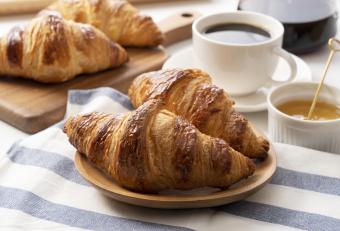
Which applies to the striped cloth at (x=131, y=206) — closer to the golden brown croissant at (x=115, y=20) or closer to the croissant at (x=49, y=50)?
the croissant at (x=49, y=50)

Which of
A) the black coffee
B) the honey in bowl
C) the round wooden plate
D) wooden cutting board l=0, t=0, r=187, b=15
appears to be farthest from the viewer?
wooden cutting board l=0, t=0, r=187, b=15

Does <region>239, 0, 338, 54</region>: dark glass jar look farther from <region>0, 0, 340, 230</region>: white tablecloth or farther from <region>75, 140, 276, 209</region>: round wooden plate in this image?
<region>75, 140, 276, 209</region>: round wooden plate

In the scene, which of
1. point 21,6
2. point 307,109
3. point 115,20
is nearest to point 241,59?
point 307,109

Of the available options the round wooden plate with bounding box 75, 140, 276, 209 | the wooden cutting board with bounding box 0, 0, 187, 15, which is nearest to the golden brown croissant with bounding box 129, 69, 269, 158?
the round wooden plate with bounding box 75, 140, 276, 209

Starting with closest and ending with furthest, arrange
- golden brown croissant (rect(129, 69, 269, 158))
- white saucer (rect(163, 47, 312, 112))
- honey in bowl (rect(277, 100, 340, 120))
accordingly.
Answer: golden brown croissant (rect(129, 69, 269, 158)) → honey in bowl (rect(277, 100, 340, 120)) → white saucer (rect(163, 47, 312, 112))

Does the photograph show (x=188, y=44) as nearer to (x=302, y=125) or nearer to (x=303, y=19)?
(x=303, y=19)

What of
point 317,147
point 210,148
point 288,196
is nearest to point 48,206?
point 210,148

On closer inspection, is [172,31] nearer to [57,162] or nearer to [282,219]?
[57,162]

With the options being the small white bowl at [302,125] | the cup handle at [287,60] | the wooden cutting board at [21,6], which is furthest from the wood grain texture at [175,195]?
the wooden cutting board at [21,6]
